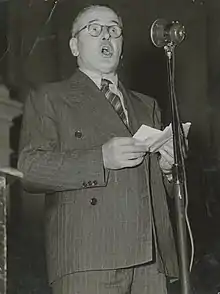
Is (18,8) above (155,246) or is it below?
above

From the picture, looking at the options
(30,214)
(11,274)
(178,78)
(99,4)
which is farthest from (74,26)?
(11,274)

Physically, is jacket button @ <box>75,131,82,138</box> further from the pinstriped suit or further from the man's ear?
the man's ear

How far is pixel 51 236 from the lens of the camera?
1263mm

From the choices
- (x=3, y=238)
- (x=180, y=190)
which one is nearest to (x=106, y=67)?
(x=180, y=190)

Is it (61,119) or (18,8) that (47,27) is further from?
(61,119)

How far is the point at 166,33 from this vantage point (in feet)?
4.11

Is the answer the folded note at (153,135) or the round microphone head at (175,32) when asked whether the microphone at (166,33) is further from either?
the folded note at (153,135)

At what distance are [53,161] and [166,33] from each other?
0.90ft

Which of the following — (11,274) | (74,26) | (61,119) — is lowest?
(11,274)

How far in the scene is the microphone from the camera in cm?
124

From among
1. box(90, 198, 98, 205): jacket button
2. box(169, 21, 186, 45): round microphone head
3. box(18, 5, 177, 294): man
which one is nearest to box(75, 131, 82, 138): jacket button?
box(18, 5, 177, 294): man

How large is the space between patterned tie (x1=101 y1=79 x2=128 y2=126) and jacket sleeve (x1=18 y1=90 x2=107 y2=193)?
0.24 feet

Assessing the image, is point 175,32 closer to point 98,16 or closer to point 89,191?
point 98,16

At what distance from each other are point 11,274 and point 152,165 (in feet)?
1.07
